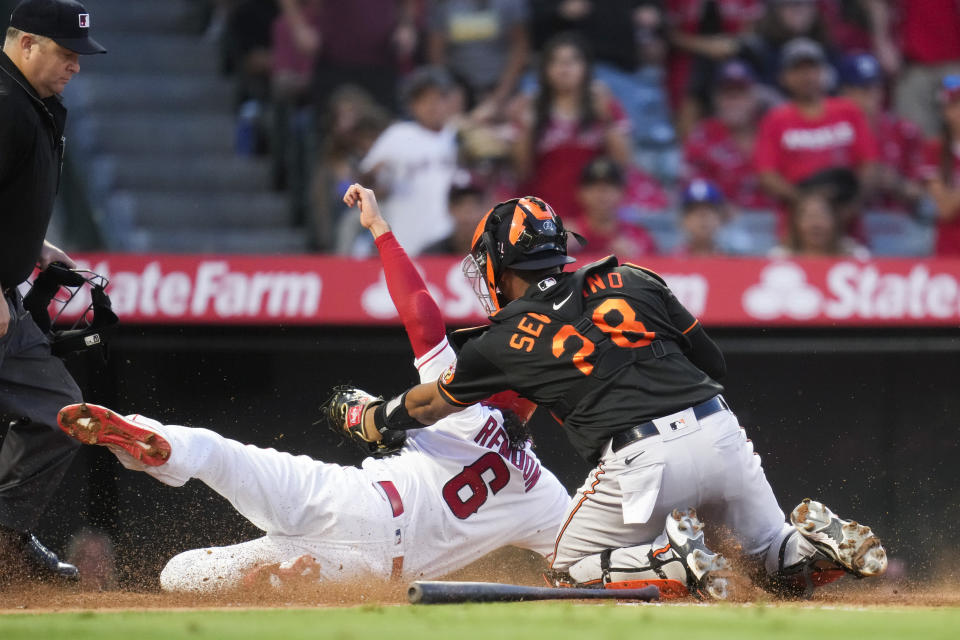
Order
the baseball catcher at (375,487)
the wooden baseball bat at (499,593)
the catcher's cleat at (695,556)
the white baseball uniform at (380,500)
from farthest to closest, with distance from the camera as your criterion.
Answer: the white baseball uniform at (380,500), the baseball catcher at (375,487), the catcher's cleat at (695,556), the wooden baseball bat at (499,593)

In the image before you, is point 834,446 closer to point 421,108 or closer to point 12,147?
point 421,108

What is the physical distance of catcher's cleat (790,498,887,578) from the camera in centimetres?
417

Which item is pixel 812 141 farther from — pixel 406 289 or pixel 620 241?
pixel 406 289

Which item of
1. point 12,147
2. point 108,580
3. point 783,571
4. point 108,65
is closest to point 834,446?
point 783,571

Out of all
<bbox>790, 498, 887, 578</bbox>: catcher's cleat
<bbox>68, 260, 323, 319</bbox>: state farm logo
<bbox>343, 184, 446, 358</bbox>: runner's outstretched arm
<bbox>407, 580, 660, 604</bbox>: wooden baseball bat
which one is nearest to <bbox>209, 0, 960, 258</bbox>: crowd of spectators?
<bbox>68, 260, 323, 319</bbox>: state farm logo

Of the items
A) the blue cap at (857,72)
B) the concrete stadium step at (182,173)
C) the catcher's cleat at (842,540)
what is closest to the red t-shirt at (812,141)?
the blue cap at (857,72)

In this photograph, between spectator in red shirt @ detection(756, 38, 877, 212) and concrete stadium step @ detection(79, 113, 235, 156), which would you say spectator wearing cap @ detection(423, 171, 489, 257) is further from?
spectator in red shirt @ detection(756, 38, 877, 212)

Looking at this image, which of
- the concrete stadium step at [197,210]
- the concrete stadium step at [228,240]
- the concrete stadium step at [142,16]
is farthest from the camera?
the concrete stadium step at [142,16]

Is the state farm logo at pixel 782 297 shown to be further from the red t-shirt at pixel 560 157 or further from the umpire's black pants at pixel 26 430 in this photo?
the umpire's black pants at pixel 26 430

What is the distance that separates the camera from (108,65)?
8656 mm

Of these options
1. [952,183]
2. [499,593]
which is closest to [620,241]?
[952,183]

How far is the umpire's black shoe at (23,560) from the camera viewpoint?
15.6 ft

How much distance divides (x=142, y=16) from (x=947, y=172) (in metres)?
5.87

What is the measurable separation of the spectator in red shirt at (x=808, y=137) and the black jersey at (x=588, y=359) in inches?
155
